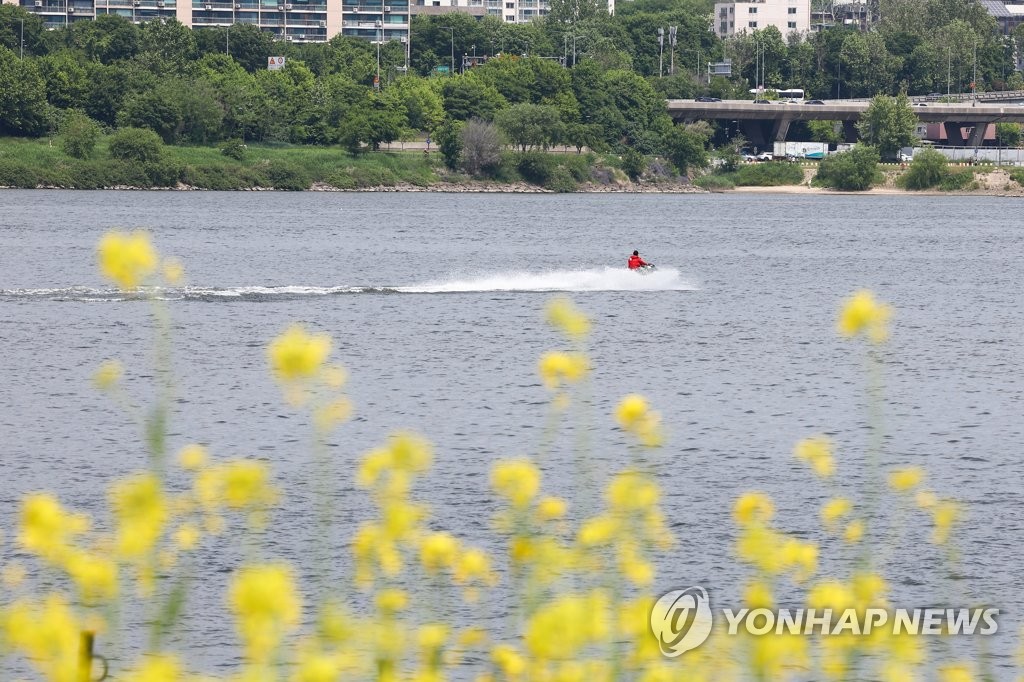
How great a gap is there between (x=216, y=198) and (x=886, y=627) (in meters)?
153

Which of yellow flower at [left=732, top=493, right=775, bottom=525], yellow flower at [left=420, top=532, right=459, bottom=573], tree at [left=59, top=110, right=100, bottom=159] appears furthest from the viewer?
tree at [left=59, top=110, right=100, bottom=159]

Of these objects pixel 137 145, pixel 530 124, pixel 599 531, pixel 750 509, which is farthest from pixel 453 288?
pixel 530 124

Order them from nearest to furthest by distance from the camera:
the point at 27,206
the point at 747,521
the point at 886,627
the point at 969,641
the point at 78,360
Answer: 1. the point at 747,521
2. the point at 886,627
3. the point at 969,641
4. the point at 78,360
5. the point at 27,206

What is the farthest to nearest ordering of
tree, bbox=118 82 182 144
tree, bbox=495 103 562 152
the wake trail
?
1. tree, bbox=495 103 562 152
2. tree, bbox=118 82 182 144
3. the wake trail

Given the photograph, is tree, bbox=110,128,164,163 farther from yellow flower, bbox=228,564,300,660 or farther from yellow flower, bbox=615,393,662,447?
yellow flower, bbox=228,564,300,660

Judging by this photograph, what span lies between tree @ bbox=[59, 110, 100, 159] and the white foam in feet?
310

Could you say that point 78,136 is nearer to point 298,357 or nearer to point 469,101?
point 469,101

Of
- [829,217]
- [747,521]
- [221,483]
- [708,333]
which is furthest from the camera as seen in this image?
[829,217]

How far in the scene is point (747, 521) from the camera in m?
8.20

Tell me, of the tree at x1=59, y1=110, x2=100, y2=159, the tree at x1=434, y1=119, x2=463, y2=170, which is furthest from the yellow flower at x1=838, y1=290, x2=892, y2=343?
the tree at x1=434, y1=119, x2=463, y2=170

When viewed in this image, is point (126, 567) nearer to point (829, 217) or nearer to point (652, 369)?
point (652, 369)

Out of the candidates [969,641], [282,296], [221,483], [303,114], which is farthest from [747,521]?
[303,114]

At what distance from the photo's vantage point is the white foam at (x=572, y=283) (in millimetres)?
72438

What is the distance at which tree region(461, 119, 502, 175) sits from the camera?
18312 centimetres
